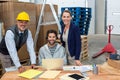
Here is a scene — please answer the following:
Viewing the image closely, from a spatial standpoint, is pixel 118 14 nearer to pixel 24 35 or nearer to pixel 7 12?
pixel 7 12

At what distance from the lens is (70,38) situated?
3121mm

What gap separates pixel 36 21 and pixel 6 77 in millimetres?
2560

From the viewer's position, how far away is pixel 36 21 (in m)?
4.78

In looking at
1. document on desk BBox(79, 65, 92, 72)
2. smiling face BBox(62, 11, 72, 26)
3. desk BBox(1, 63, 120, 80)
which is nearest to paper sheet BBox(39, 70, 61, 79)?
desk BBox(1, 63, 120, 80)

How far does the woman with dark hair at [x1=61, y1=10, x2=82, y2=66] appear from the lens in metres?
3.04

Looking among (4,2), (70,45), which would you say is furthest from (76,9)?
(70,45)

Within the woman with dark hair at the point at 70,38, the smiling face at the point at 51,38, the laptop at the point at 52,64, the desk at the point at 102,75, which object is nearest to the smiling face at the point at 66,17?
the woman with dark hair at the point at 70,38

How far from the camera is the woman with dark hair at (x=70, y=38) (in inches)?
120

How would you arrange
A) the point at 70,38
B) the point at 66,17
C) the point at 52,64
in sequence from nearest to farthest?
the point at 52,64 → the point at 66,17 → the point at 70,38

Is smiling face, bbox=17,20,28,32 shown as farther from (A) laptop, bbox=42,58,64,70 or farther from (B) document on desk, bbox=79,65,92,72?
(B) document on desk, bbox=79,65,92,72

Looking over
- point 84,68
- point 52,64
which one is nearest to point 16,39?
point 52,64

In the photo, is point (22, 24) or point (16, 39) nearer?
point (22, 24)

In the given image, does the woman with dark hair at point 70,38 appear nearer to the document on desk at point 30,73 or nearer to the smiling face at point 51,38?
the smiling face at point 51,38

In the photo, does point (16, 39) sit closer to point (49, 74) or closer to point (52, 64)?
point (52, 64)
